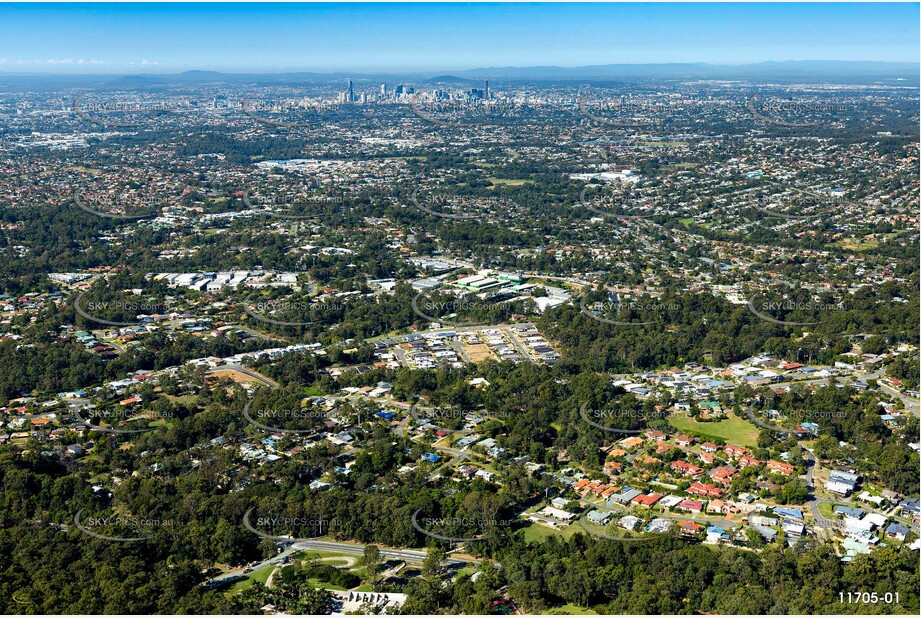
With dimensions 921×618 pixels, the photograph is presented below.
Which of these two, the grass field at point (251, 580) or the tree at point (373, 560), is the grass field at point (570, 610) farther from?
the grass field at point (251, 580)

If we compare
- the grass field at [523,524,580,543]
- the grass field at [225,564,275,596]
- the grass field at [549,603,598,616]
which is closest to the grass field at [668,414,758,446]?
the grass field at [523,524,580,543]

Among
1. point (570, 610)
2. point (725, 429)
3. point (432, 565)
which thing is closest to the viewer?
point (570, 610)

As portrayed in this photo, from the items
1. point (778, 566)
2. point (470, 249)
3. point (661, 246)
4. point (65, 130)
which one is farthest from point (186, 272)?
point (65, 130)

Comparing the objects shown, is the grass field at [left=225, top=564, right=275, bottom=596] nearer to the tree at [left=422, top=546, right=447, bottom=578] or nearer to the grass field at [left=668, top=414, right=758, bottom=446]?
the tree at [left=422, top=546, right=447, bottom=578]

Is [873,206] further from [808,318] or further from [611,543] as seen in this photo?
[611,543]

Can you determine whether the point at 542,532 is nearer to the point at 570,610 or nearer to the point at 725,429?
the point at 570,610

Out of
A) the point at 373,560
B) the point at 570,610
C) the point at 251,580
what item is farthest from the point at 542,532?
the point at 251,580

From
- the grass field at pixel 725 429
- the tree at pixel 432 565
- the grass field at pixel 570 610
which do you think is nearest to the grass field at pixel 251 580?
the tree at pixel 432 565

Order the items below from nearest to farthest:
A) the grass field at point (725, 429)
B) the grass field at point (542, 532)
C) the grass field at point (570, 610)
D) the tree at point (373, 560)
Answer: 1. the grass field at point (570, 610)
2. the tree at point (373, 560)
3. the grass field at point (542, 532)
4. the grass field at point (725, 429)
